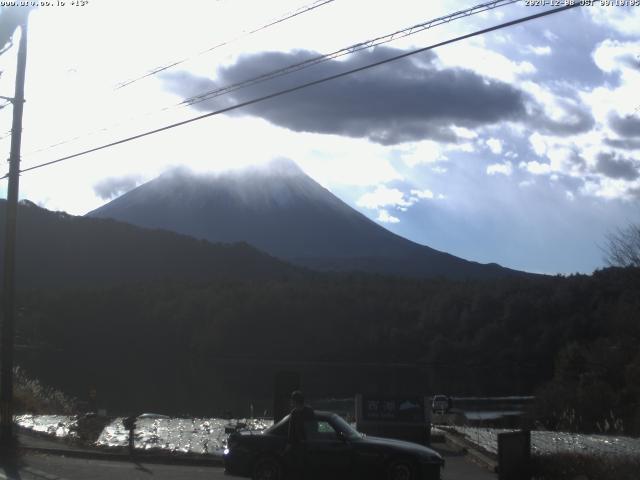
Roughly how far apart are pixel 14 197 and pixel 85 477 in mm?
7851

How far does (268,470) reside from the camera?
1334 centimetres

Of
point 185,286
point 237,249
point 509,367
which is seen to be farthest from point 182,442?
point 237,249

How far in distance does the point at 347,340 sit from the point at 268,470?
290ft

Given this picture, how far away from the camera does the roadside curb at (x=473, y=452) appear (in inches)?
642

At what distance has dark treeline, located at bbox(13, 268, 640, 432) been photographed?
143 ft

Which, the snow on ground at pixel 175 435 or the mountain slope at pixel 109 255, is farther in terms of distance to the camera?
the mountain slope at pixel 109 255

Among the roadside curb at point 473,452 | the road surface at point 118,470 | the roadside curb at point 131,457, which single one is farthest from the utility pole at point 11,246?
the roadside curb at point 473,452

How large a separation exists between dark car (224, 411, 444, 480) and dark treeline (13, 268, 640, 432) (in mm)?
21499

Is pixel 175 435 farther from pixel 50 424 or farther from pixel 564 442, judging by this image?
pixel 564 442

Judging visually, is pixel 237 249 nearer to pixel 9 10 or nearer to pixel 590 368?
pixel 590 368

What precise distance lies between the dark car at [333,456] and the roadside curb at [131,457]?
3.50 metres

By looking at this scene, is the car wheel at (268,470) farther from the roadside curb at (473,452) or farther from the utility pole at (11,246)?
the utility pole at (11,246)

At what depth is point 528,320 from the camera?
83.1 meters

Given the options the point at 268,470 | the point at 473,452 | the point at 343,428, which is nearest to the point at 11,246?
the point at 268,470
